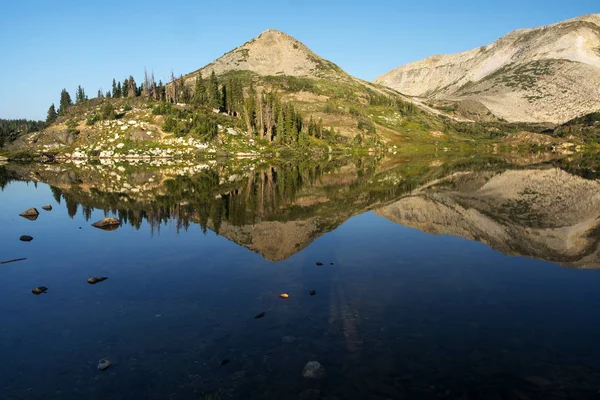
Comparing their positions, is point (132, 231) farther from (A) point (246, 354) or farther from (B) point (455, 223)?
(B) point (455, 223)

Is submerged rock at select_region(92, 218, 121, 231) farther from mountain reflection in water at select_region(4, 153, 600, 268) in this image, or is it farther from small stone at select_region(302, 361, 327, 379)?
small stone at select_region(302, 361, 327, 379)

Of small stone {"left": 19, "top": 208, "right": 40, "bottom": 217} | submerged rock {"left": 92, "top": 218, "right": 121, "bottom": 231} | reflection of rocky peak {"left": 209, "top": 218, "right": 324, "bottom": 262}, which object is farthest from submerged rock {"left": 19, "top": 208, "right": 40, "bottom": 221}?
reflection of rocky peak {"left": 209, "top": 218, "right": 324, "bottom": 262}

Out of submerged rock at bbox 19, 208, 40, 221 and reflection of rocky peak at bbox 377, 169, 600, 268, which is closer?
reflection of rocky peak at bbox 377, 169, 600, 268

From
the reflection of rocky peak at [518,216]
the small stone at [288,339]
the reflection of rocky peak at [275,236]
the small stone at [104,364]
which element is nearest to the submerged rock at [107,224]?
the reflection of rocky peak at [275,236]

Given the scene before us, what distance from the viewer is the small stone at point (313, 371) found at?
13.3 metres

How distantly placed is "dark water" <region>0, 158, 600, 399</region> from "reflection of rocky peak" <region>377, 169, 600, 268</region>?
1.01 ft

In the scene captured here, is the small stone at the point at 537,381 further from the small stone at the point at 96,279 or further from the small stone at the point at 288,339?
the small stone at the point at 96,279

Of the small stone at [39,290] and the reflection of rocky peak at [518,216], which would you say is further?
the reflection of rocky peak at [518,216]

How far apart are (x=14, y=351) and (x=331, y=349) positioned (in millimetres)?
12097

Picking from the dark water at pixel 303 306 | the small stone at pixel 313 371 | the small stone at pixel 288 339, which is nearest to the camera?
the dark water at pixel 303 306

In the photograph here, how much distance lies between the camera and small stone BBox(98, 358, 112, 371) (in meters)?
13.9

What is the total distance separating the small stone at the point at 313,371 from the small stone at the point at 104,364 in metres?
6.94

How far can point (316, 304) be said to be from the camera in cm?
1916

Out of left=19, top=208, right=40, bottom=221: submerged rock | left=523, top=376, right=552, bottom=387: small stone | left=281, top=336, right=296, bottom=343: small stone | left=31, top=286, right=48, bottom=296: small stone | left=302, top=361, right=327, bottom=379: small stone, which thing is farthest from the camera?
left=19, top=208, right=40, bottom=221: submerged rock
